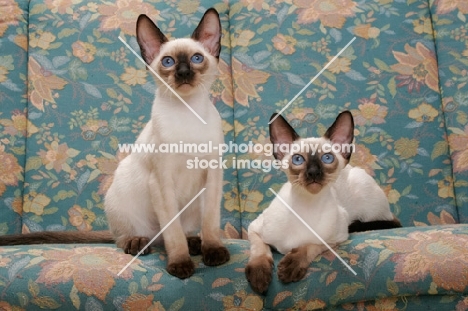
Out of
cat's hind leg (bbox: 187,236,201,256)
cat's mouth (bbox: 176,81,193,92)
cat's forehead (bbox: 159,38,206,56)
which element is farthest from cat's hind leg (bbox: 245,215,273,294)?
cat's forehead (bbox: 159,38,206,56)

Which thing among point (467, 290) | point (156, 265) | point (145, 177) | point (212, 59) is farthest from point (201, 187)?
point (467, 290)

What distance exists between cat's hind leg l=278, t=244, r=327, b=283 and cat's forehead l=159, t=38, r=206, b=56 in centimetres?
73

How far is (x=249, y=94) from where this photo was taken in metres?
2.54

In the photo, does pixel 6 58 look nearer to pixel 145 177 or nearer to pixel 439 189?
pixel 145 177

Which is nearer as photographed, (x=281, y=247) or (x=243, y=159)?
(x=281, y=247)

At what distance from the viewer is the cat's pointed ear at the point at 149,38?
5.95 ft

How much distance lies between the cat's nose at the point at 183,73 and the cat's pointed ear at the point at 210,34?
0.19m

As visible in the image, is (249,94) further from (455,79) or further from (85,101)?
(455,79)

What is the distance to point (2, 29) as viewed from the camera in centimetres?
258

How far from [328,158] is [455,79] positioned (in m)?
1.05

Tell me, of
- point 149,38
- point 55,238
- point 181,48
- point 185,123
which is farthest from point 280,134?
point 55,238

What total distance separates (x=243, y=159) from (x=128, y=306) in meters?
1.04

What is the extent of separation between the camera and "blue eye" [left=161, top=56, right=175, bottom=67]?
1779 mm

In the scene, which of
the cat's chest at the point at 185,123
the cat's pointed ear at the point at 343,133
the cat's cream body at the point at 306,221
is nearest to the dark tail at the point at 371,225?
the cat's cream body at the point at 306,221
